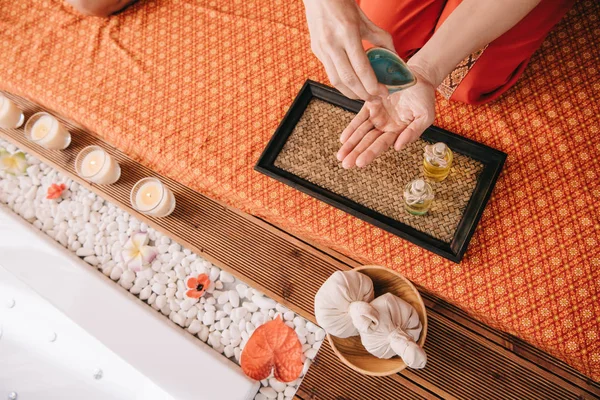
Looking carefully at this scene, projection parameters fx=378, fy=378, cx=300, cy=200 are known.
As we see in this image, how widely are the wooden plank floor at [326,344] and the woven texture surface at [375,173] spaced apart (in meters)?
0.27

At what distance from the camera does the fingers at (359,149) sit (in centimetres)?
96

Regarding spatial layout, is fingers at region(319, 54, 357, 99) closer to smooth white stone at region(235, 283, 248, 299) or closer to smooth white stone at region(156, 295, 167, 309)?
smooth white stone at region(235, 283, 248, 299)

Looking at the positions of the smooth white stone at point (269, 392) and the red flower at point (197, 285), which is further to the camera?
the red flower at point (197, 285)

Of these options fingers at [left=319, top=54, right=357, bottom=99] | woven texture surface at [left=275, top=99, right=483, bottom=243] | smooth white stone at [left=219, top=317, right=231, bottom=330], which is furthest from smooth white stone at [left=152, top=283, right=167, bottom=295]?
fingers at [left=319, top=54, right=357, bottom=99]

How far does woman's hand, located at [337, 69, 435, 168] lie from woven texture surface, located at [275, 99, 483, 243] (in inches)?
3.2

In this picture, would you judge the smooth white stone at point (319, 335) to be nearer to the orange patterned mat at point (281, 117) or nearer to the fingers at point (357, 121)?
the orange patterned mat at point (281, 117)

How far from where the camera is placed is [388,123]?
3.23 feet

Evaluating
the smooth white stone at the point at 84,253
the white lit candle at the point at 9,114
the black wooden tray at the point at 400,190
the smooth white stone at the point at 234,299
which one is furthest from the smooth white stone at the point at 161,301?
the white lit candle at the point at 9,114

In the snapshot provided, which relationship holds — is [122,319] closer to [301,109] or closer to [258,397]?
[258,397]

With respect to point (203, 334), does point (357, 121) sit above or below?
above

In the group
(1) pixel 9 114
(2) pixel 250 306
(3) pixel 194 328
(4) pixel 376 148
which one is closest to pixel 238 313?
(2) pixel 250 306

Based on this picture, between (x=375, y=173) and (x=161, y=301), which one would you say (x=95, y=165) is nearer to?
(x=161, y=301)

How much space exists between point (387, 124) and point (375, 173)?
137mm

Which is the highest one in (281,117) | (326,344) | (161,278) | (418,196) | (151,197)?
(281,117)
